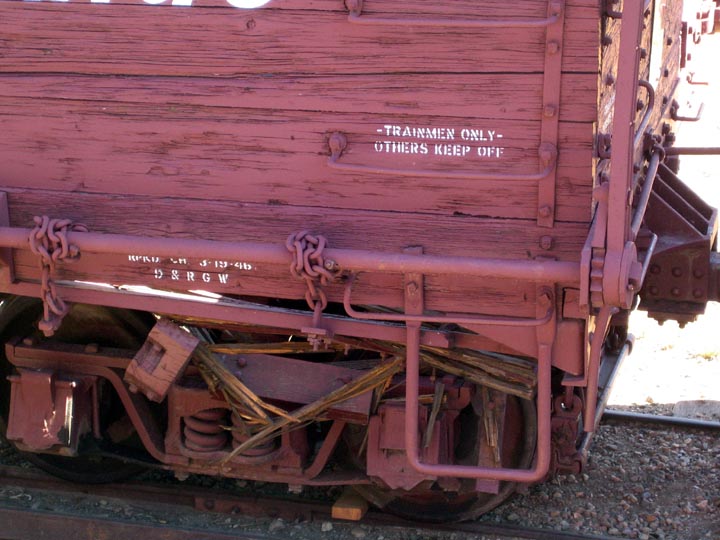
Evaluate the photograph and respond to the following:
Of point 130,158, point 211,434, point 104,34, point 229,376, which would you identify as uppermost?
point 104,34

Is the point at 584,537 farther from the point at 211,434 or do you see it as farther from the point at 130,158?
the point at 130,158

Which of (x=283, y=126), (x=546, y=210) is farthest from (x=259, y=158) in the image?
(x=546, y=210)

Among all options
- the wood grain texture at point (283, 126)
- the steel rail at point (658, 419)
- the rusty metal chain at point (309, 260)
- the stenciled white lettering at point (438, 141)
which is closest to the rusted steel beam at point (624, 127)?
the wood grain texture at point (283, 126)

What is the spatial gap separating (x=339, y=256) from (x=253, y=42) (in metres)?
0.82

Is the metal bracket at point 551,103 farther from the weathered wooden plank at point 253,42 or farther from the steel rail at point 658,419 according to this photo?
the steel rail at point 658,419

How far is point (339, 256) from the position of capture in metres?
3.40

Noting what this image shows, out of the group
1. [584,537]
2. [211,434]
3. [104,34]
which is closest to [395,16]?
[104,34]

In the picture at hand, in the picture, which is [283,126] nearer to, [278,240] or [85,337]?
[278,240]

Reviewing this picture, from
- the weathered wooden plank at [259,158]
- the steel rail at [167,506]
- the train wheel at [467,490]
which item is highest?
the weathered wooden plank at [259,158]

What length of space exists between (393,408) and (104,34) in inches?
74.8

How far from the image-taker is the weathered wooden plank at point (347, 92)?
318cm

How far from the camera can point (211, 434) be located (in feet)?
14.4

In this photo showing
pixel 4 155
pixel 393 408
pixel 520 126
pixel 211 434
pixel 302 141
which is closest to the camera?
pixel 520 126

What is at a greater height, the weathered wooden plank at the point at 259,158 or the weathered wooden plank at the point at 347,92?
the weathered wooden plank at the point at 347,92
